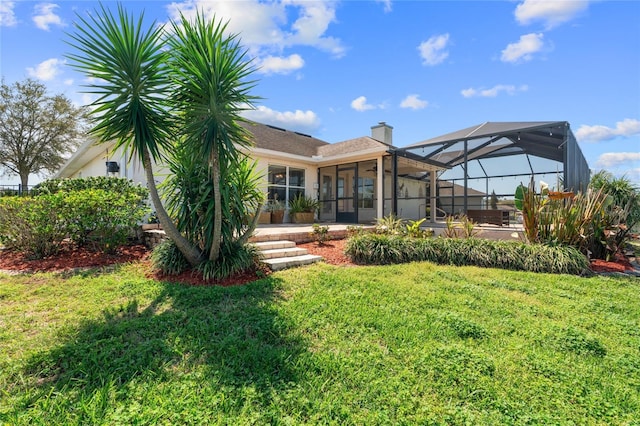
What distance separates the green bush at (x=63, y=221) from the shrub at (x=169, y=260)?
78.9 inches

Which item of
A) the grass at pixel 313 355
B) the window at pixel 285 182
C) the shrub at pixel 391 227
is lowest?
the grass at pixel 313 355

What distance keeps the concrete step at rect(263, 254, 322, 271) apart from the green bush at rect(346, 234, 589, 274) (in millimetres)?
1030

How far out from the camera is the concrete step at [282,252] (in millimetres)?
5902

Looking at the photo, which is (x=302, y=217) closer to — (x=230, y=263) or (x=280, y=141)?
(x=280, y=141)

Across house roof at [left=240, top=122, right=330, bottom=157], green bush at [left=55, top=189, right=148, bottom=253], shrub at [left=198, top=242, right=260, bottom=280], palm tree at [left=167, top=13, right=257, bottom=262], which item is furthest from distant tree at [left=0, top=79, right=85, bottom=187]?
shrub at [left=198, top=242, right=260, bottom=280]

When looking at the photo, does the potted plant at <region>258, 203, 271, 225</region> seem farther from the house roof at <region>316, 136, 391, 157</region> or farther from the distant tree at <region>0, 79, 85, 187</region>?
the distant tree at <region>0, 79, 85, 187</region>

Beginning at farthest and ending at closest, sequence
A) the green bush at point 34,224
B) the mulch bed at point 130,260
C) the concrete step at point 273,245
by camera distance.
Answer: the concrete step at point 273,245 → the green bush at point 34,224 → the mulch bed at point 130,260

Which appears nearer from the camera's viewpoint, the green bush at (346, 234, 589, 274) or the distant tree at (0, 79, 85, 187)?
the green bush at (346, 234, 589, 274)

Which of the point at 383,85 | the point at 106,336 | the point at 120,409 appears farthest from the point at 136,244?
the point at 383,85

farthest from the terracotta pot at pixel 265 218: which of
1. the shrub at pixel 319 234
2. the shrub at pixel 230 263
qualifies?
the shrub at pixel 230 263

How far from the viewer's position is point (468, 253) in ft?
21.2

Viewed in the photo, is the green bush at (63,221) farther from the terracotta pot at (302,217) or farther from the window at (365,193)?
the window at (365,193)

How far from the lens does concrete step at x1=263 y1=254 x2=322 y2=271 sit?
215 inches

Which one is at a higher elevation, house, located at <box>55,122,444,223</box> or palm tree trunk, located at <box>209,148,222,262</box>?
house, located at <box>55,122,444,223</box>
